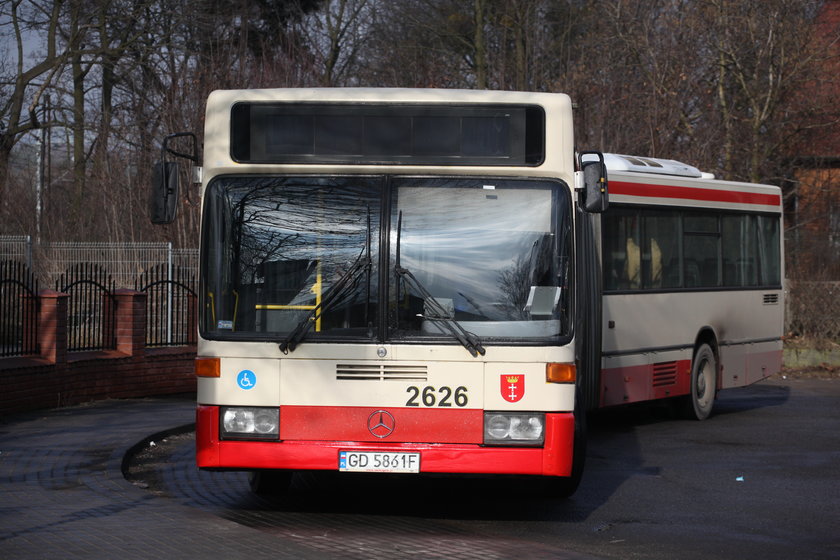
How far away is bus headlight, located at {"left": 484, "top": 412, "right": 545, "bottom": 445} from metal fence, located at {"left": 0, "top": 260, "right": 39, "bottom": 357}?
8.75m

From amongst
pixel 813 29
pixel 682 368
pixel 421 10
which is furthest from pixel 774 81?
pixel 682 368

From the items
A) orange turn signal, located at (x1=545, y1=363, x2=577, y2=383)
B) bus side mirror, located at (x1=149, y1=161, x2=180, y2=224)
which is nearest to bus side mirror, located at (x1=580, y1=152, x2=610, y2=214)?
orange turn signal, located at (x1=545, y1=363, x2=577, y2=383)

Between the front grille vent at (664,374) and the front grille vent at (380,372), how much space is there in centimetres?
721

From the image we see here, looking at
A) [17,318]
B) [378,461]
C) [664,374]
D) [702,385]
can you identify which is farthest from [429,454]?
[17,318]

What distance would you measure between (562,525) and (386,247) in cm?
234

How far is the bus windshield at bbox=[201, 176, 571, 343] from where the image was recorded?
8.45 metres

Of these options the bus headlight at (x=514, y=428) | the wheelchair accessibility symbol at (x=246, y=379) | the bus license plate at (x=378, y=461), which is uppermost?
the wheelchair accessibility symbol at (x=246, y=379)

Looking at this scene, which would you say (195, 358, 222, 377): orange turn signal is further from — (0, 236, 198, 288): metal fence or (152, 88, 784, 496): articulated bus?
(0, 236, 198, 288): metal fence

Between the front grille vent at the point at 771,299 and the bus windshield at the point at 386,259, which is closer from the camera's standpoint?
the bus windshield at the point at 386,259

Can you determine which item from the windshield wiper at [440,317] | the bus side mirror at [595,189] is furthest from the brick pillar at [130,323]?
the bus side mirror at [595,189]

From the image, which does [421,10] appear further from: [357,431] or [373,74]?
[357,431]

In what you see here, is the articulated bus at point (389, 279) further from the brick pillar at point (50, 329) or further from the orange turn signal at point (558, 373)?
the brick pillar at point (50, 329)

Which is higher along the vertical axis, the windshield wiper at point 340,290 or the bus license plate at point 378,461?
the windshield wiper at point 340,290

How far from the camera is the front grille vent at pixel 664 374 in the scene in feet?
49.5
